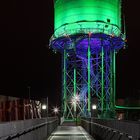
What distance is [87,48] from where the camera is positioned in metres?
96.1

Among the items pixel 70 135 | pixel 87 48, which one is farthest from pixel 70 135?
pixel 87 48

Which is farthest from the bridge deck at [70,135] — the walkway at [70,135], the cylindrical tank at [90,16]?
the cylindrical tank at [90,16]

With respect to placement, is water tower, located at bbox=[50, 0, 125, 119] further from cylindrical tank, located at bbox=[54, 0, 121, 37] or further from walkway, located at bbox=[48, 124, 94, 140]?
walkway, located at bbox=[48, 124, 94, 140]

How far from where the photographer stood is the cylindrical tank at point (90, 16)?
86625mm

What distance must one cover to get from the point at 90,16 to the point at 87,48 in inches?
422

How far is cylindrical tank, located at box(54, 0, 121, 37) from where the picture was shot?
8662 cm

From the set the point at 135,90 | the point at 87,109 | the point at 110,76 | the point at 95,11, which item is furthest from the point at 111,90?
the point at 135,90

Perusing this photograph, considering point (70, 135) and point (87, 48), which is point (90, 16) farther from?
point (70, 135)

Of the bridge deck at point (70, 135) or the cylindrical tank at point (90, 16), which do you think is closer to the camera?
the bridge deck at point (70, 135)

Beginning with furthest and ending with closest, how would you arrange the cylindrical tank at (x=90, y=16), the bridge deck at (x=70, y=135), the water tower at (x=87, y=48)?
the water tower at (x=87, y=48), the cylindrical tank at (x=90, y=16), the bridge deck at (x=70, y=135)

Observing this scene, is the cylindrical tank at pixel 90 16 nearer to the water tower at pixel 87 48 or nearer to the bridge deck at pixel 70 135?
the water tower at pixel 87 48

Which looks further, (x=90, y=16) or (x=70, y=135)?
(x=90, y=16)

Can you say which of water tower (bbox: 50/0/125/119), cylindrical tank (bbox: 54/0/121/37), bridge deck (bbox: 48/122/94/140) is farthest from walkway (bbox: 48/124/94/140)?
cylindrical tank (bbox: 54/0/121/37)

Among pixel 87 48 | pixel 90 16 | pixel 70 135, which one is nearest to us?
pixel 70 135
